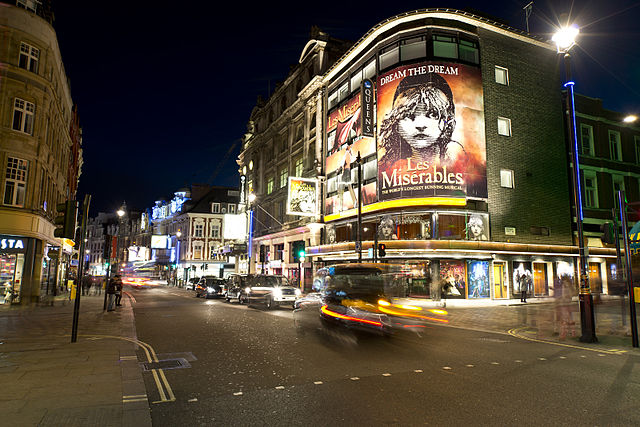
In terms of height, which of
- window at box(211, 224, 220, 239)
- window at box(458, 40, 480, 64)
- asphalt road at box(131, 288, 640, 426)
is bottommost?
asphalt road at box(131, 288, 640, 426)

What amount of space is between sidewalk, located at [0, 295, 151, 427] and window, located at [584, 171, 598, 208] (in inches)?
1332

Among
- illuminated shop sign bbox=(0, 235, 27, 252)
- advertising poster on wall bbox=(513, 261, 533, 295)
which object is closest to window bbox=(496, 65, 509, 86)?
advertising poster on wall bbox=(513, 261, 533, 295)

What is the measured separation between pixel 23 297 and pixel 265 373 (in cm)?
2022

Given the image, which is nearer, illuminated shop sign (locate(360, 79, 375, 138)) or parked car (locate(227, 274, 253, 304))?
parked car (locate(227, 274, 253, 304))

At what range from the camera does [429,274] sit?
2647cm

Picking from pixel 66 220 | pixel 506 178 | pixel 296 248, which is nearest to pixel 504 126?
pixel 506 178

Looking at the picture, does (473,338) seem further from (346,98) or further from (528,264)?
(346,98)

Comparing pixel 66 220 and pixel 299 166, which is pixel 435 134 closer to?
pixel 299 166

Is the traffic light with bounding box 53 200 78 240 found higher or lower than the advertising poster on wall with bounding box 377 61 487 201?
lower

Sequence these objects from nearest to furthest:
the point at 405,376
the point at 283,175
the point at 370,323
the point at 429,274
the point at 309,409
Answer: the point at 309,409
the point at 405,376
the point at 370,323
the point at 429,274
the point at 283,175

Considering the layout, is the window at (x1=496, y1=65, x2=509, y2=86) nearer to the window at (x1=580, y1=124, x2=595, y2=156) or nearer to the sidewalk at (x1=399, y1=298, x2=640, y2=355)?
the window at (x1=580, y1=124, x2=595, y2=156)

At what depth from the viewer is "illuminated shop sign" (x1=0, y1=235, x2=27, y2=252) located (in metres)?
20.9

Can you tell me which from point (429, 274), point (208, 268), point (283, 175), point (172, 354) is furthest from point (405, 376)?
point (208, 268)

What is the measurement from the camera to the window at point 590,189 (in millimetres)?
Answer: 32062
